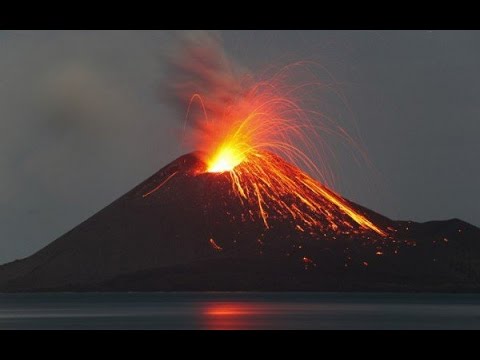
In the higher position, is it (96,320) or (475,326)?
(96,320)
